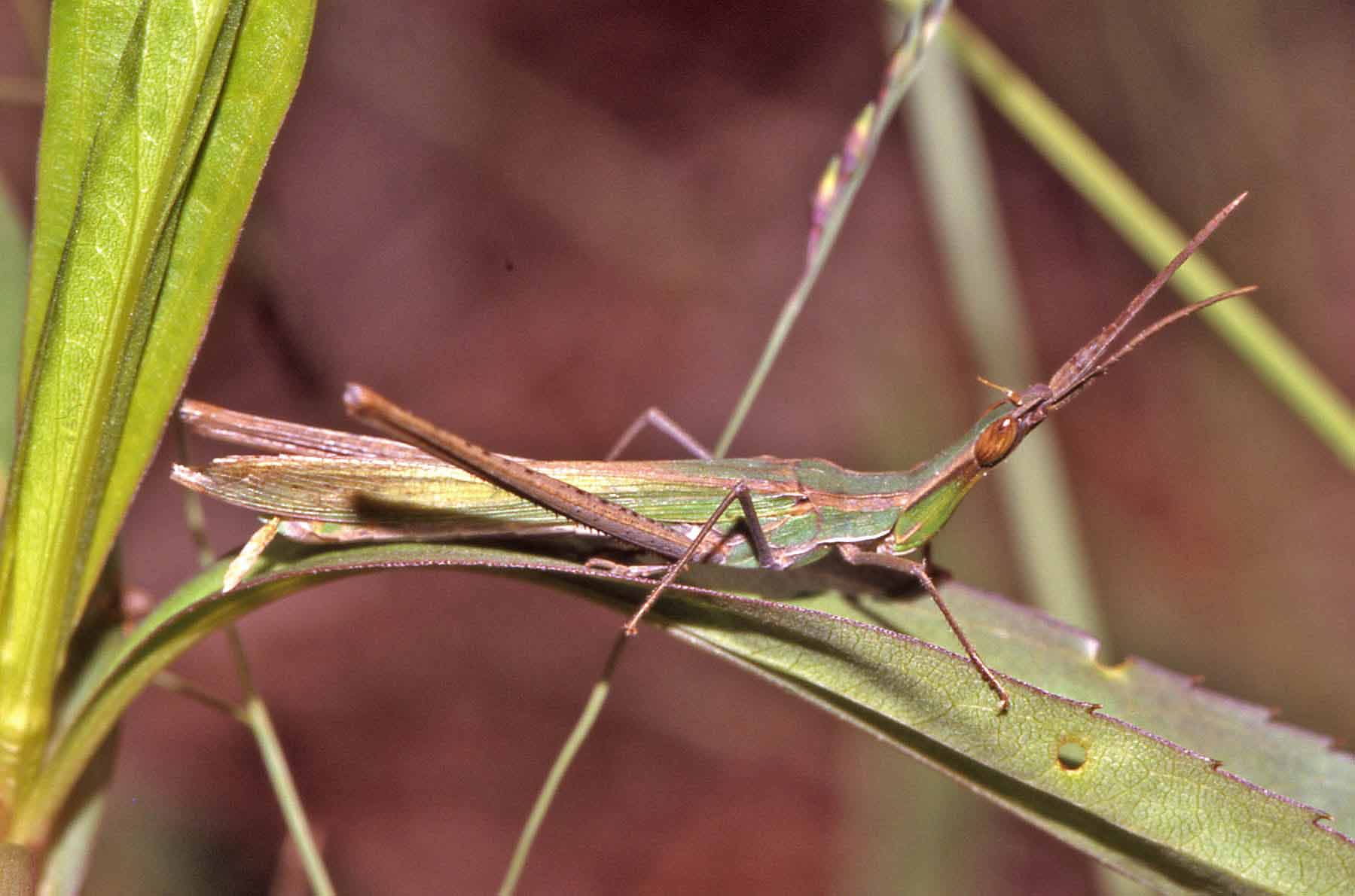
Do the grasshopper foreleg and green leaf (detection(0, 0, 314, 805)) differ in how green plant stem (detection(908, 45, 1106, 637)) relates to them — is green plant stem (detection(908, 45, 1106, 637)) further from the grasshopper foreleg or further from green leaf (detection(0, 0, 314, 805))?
green leaf (detection(0, 0, 314, 805))

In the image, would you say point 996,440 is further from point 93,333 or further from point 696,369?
point 696,369

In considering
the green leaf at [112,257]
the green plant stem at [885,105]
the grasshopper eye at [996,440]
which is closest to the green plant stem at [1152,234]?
the green plant stem at [885,105]

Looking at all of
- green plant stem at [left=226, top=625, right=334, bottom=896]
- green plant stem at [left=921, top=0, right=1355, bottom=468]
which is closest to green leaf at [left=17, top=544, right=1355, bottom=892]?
green plant stem at [left=226, top=625, right=334, bottom=896]

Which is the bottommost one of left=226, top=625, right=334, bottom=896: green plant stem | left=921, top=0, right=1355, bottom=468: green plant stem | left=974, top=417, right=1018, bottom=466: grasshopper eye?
left=226, top=625, right=334, bottom=896: green plant stem

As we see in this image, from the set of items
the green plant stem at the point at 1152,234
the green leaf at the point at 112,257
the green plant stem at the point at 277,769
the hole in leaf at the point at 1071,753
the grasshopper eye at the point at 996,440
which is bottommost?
the green plant stem at the point at 277,769

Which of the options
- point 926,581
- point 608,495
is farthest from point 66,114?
point 926,581

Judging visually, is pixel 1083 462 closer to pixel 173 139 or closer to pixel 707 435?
pixel 707 435

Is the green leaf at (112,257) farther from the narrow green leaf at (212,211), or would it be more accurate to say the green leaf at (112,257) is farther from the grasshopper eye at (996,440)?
the grasshopper eye at (996,440)
